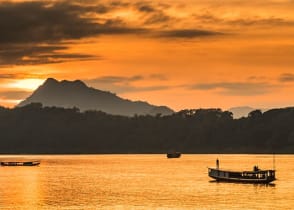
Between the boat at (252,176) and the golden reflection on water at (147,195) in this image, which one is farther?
the boat at (252,176)

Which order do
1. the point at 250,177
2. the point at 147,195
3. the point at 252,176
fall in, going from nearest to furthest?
the point at 147,195 → the point at 252,176 → the point at 250,177

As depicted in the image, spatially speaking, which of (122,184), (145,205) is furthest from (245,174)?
(145,205)

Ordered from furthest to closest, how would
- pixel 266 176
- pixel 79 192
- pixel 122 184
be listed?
pixel 122 184 < pixel 266 176 < pixel 79 192

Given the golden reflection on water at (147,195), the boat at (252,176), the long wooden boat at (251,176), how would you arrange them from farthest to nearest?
the long wooden boat at (251,176)
the boat at (252,176)
the golden reflection on water at (147,195)

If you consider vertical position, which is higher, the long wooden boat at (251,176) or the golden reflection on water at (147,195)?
the long wooden boat at (251,176)

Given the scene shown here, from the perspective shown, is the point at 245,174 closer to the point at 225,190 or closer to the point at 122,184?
the point at 225,190

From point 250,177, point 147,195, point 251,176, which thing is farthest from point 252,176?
point 147,195

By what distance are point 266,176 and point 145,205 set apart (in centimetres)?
5457

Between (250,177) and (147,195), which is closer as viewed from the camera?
(147,195)

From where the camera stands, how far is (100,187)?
17275 centimetres

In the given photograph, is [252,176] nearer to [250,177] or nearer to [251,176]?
[251,176]

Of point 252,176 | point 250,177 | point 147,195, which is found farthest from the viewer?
point 250,177

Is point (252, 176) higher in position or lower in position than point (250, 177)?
higher

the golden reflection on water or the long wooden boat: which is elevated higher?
the long wooden boat
